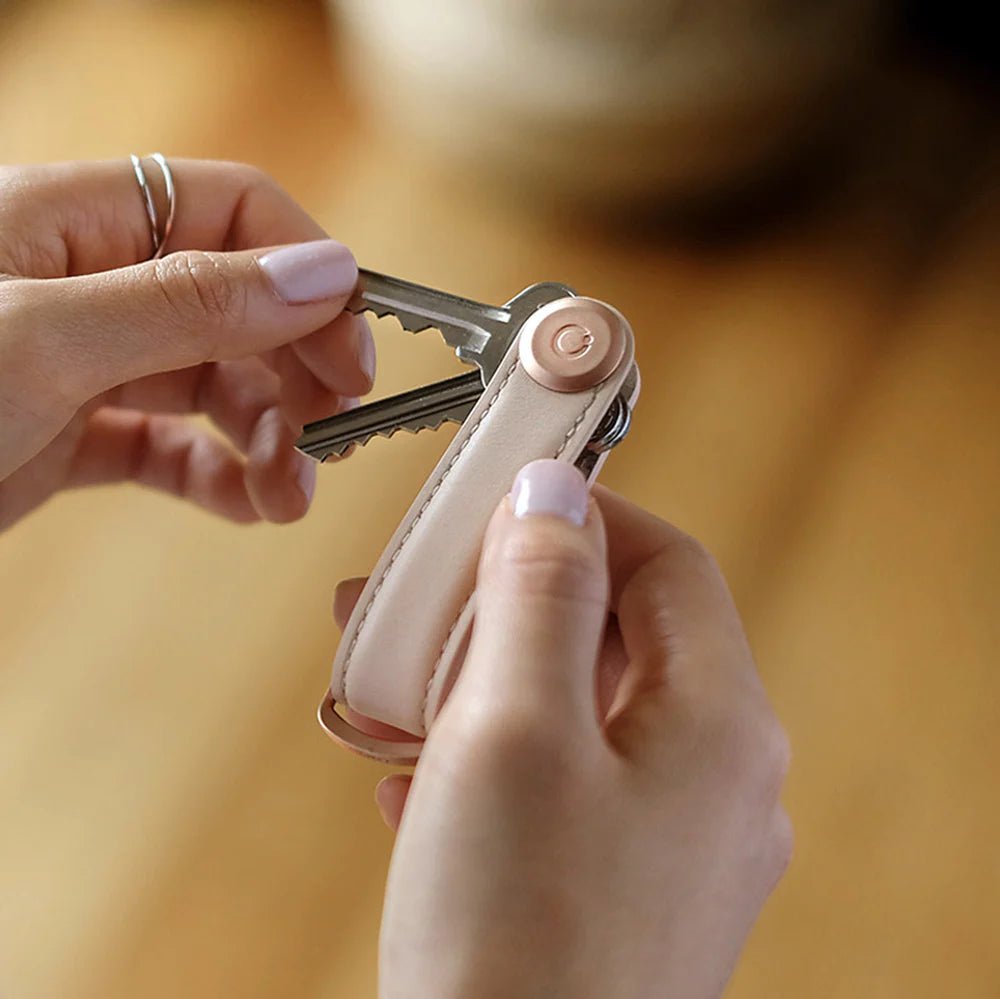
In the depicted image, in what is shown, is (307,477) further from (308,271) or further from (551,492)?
(551,492)

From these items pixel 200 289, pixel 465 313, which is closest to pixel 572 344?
pixel 465 313

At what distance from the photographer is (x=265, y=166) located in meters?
1.08

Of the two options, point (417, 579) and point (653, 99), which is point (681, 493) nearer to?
point (653, 99)

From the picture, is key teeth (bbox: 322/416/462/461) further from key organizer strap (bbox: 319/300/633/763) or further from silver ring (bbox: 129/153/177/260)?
silver ring (bbox: 129/153/177/260)

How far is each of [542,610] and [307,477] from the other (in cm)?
36

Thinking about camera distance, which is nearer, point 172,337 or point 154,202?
point 172,337

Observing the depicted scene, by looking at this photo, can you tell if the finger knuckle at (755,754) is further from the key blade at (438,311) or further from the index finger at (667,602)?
the key blade at (438,311)

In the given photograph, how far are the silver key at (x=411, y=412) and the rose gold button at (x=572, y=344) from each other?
0.12ft

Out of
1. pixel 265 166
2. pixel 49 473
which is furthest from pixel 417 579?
pixel 265 166

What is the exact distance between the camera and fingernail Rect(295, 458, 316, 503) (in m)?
0.75

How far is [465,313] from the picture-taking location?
54 cm

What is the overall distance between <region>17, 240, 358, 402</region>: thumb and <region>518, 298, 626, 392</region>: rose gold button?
11 cm

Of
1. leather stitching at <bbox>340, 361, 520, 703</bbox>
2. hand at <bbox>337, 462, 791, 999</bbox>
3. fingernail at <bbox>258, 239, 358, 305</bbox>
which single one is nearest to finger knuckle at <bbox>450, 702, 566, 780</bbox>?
hand at <bbox>337, 462, 791, 999</bbox>

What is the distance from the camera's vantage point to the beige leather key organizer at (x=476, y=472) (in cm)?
50
